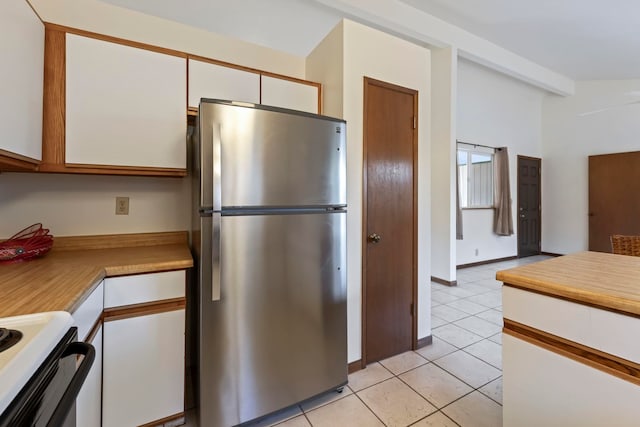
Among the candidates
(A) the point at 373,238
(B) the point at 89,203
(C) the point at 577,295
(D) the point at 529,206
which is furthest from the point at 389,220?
(D) the point at 529,206

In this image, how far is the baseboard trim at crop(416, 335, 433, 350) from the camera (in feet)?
7.68

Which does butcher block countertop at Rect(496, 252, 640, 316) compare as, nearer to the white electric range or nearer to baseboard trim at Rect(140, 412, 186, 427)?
the white electric range

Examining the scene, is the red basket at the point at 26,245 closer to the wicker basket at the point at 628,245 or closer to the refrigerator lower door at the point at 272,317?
the refrigerator lower door at the point at 272,317

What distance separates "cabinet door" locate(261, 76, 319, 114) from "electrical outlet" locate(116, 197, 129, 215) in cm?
118

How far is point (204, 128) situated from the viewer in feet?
4.43

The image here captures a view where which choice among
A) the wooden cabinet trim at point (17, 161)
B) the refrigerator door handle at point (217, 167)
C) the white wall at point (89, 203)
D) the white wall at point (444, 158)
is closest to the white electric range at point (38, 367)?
the refrigerator door handle at point (217, 167)

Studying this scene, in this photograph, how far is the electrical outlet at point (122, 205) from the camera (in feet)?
Result: 6.34

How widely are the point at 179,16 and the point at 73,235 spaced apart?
197cm

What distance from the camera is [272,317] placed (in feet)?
4.95

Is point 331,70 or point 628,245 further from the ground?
point 331,70

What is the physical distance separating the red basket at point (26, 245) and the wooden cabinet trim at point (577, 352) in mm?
2313

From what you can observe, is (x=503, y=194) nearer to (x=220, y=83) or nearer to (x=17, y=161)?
(x=220, y=83)

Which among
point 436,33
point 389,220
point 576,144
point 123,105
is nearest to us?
point 123,105

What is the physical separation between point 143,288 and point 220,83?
135 centimetres
